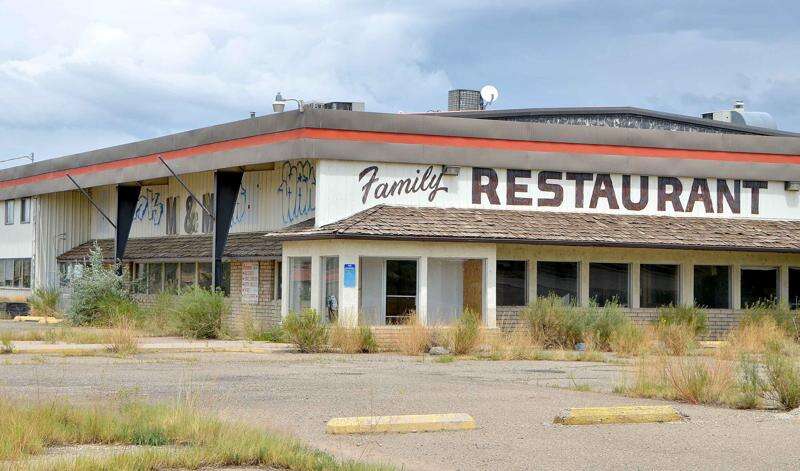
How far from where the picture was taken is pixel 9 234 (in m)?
46.6

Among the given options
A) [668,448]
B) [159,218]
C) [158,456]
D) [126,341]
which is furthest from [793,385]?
[159,218]

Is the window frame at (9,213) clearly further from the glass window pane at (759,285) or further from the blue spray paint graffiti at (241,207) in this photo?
the glass window pane at (759,285)

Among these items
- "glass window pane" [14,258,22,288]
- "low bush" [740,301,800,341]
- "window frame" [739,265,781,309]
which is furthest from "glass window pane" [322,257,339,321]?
"glass window pane" [14,258,22,288]

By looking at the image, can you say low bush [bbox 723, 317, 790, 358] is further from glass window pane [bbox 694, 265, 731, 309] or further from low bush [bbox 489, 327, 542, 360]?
low bush [bbox 489, 327, 542, 360]

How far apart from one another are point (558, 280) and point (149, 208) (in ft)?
55.2

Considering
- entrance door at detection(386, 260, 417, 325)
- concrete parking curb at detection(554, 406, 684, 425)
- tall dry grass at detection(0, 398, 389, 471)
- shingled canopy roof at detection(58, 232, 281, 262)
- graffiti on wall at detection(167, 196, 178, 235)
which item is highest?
graffiti on wall at detection(167, 196, 178, 235)

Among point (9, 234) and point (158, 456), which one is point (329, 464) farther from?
point (9, 234)

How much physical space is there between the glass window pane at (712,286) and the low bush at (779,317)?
0.80 m

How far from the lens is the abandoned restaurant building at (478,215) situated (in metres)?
27.1

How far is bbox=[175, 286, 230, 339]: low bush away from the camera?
2847 centimetres

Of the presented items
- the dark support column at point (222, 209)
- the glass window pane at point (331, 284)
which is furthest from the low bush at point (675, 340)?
the dark support column at point (222, 209)

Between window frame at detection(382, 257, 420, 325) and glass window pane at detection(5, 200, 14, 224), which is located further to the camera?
glass window pane at detection(5, 200, 14, 224)

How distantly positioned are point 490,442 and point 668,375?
5487 mm

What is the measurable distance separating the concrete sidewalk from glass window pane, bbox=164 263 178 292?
916 centimetres
